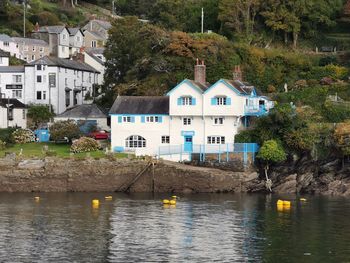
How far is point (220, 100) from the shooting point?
85625mm

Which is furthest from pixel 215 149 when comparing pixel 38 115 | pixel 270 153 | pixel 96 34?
pixel 96 34

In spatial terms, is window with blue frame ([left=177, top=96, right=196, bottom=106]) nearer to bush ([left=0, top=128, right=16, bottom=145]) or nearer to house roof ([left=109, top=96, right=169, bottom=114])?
house roof ([left=109, top=96, right=169, bottom=114])

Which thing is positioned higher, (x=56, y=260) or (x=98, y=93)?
(x=98, y=93)

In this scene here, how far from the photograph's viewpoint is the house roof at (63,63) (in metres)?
109

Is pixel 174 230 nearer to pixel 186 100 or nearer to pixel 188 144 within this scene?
pixel 188 144

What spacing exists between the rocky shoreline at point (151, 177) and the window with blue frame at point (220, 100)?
7978 millimetres

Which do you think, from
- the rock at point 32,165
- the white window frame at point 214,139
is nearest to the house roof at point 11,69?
the rock at point 32,165

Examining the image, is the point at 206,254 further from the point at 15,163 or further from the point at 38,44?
the point at 38,44

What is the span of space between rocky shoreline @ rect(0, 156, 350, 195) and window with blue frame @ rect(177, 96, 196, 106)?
809 centimetres

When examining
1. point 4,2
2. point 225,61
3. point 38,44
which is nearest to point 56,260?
point 225,61

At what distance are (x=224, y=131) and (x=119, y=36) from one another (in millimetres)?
23970

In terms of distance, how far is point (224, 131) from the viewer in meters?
85.3

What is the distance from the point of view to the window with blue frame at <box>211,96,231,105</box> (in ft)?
280

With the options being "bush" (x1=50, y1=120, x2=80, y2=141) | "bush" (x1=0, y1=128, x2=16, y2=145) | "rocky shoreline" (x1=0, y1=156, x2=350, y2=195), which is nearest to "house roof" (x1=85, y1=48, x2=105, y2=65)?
"bush" (x1=0, y1=128, x2=16, y2=145)
